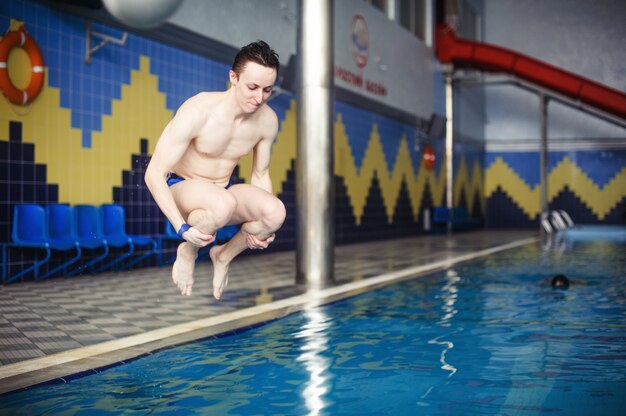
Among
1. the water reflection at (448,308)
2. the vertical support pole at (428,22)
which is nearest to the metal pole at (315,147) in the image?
the water reflection at (448,308)

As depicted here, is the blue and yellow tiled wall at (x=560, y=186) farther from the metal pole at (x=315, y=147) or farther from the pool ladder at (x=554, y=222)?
the metal pole at (x=315, y=147)

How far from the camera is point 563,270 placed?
35.3 ft

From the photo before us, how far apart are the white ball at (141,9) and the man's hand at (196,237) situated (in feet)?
1.76

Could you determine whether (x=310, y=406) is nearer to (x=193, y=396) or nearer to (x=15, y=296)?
(x=193, y=396)

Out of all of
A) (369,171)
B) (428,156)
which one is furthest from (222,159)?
(428,156)

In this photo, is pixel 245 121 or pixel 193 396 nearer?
pixel 245 121

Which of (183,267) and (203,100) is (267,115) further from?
(183,267)

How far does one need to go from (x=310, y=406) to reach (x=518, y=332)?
2.64 metres

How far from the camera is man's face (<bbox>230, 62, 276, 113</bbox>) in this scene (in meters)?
1.73

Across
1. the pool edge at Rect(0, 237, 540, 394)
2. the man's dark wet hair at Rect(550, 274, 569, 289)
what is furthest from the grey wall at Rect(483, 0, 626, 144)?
the pool edge at Rect(0, 237, 540, 394)

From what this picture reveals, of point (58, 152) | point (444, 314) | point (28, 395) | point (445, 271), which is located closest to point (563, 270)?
point (445, 271)

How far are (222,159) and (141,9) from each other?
409 mm

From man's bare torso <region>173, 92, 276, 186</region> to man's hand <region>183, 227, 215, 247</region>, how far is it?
0.49 ft

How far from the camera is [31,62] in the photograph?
8.69 meters
